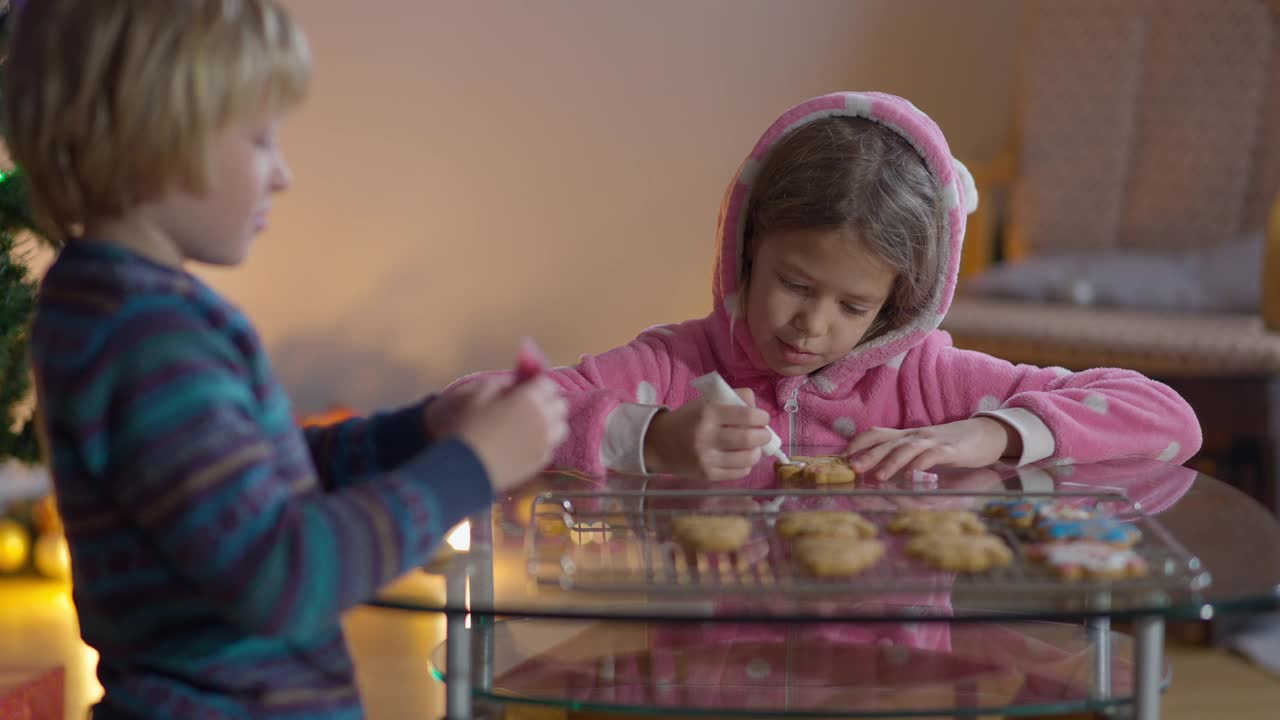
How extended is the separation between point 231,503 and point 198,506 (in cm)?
2

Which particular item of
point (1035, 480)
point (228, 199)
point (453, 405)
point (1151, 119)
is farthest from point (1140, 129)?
point (228, 199)

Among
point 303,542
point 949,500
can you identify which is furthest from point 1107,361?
point 303,542

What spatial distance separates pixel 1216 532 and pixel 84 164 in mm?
790

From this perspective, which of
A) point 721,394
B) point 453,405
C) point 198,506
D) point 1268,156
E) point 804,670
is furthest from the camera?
point 1268,156

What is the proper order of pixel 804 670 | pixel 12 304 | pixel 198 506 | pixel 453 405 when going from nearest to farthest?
pixel 198 506 < pixel 453 405 < pixel 804 670 < pixel 12 304

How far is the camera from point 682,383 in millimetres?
1427

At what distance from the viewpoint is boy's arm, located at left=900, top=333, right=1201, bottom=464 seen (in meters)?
1.24

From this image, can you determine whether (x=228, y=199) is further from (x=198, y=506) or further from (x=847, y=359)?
(x=847, y=359)

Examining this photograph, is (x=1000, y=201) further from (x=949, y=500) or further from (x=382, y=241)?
(x=949, y=500)

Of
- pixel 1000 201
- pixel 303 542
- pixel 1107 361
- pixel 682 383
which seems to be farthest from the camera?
pixel 1000 201

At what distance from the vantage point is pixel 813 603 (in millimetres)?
825

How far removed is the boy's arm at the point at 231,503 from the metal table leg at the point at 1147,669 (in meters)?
0.49

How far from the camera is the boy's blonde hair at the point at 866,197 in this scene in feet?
4.11

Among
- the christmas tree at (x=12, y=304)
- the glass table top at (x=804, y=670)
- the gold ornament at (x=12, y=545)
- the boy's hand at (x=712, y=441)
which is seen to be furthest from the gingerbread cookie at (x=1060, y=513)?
the gold ornament at (x=12, y=545)
